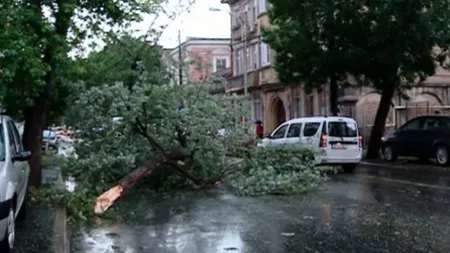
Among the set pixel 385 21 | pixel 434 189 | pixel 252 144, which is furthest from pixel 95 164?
pixel 385 21

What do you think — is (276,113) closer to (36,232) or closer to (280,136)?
(280,136)

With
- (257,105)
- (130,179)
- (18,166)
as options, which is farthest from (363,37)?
(257,105)

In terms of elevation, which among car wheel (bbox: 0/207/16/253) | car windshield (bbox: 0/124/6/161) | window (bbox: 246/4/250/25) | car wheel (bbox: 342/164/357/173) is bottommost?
car wheel (bbox: 342/164/357/173)

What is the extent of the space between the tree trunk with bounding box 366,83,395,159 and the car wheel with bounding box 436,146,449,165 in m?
4.10

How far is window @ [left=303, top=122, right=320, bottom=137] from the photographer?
22.1 m

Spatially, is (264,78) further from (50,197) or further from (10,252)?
(10,252)

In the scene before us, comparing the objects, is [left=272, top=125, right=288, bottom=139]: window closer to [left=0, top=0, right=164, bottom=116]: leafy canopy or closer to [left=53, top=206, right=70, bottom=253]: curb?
[left=0, top=0, right=164, bottom=116]: leafy canopy

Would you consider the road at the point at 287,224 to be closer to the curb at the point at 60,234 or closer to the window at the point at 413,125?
the curb at the point at 60,234

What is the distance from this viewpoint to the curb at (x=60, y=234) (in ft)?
30.1

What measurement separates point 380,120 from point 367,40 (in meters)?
4.65

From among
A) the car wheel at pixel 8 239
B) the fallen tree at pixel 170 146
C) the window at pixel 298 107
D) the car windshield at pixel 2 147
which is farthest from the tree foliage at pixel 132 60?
the window at pixel 298 107

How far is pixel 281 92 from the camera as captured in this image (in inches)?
1768

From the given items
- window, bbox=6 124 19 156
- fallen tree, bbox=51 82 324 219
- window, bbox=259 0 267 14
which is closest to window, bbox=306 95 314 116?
window, bbox=259 0 267 14

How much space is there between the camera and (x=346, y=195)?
613 inches
